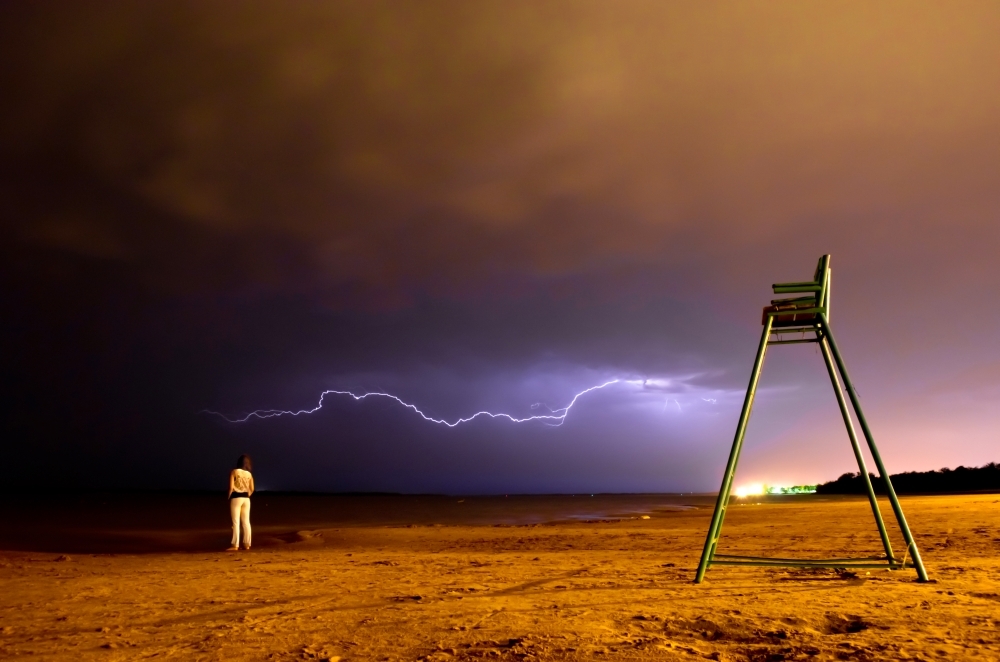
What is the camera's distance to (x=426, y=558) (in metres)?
12.3

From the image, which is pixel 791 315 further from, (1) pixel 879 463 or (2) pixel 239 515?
(2) pixel 239 515

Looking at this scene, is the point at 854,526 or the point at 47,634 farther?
the point at 854,526

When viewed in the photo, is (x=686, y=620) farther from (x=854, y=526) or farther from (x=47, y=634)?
(x=854, y=526)

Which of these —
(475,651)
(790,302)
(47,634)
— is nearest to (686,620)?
(475,651)

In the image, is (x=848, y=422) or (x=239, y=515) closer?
(x=848, y=422)

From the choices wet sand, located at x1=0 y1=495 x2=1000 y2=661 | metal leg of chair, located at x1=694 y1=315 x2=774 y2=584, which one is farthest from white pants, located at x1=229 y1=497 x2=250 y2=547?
metal leg of chair, located at x1=694 y1=315 x2=774 y2=584

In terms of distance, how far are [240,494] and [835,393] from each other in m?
13.3

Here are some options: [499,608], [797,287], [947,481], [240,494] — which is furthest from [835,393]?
[947,481]

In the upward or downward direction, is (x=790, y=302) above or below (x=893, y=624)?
above

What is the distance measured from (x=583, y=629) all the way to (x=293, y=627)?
2.91 metres

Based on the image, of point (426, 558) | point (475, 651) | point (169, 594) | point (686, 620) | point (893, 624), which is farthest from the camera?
point (426, 558)

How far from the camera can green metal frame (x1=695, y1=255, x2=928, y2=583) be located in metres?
7.61

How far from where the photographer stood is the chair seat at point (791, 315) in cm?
814

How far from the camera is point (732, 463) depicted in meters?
7.61
